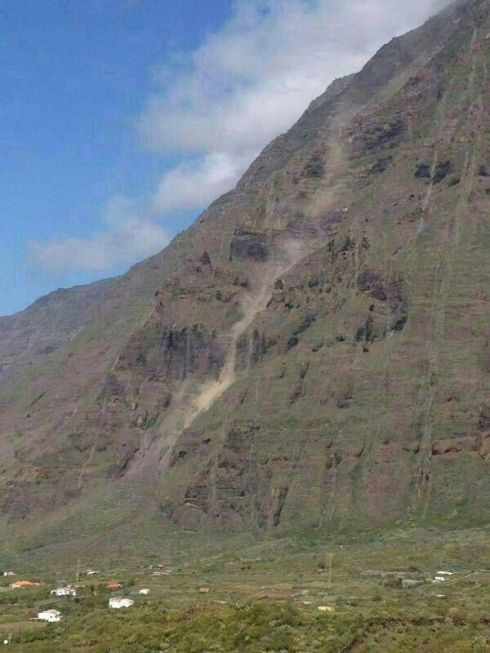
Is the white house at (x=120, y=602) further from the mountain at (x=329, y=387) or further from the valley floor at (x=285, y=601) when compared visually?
the mountain at (x=329, y=387)

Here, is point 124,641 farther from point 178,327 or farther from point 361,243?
point 178,327

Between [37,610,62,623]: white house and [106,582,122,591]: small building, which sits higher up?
[37,610,62,623]: white house

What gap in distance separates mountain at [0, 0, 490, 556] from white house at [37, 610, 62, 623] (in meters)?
54.3

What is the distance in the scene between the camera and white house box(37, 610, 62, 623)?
85.3m

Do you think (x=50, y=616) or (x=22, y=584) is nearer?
(x=50, y=616)

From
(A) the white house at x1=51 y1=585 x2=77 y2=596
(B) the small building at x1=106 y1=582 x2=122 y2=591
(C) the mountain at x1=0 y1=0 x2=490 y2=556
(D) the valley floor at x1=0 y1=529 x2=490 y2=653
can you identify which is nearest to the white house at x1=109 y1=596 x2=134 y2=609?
(D) the valley floor at x1=0 y1=529 x2=490 y2=653

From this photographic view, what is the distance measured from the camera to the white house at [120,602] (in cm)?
8944

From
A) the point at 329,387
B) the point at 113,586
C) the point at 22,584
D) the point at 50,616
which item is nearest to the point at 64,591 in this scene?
the point at 113,586

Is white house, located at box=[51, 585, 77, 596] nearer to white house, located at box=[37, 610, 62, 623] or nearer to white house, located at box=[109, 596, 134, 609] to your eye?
white house, located at box=[109, 596, 134, 609]

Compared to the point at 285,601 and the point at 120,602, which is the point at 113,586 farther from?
the point at 285,601

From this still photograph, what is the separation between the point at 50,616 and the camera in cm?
8638

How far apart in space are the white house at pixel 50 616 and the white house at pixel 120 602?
15.6 feet

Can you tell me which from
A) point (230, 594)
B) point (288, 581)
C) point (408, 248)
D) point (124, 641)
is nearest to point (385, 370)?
point (408, 248)

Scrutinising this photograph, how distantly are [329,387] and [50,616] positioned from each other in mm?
71114
